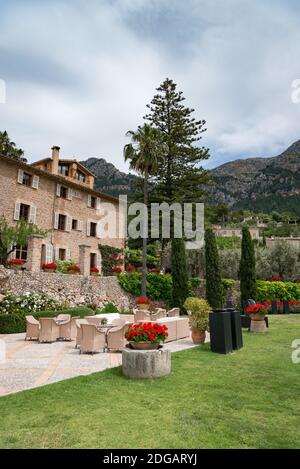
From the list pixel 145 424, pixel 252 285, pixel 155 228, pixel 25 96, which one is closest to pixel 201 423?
pixel 145 424

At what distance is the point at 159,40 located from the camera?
7504 millimetres

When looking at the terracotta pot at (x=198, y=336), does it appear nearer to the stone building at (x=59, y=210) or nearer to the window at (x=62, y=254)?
the stone building at (x=59, y=210)

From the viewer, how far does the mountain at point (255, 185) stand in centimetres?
9881

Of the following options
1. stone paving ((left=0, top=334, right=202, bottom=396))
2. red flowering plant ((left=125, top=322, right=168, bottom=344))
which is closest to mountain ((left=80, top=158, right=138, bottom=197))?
stone paving ((left=0, top=334, right=202, bottom=396))

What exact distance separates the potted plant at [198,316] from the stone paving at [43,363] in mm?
418

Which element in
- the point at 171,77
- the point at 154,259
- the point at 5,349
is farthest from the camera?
the point at 154,259

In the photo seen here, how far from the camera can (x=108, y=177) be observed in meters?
99.5

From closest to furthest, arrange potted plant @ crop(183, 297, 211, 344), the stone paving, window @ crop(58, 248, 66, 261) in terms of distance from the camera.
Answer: the stone paving < potted plant @ crop(183, 297, 211, 344) < window @ crop(58, 248, 66, 261)

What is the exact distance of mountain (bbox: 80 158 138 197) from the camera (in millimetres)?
90238

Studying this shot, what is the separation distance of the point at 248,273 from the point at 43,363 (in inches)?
629

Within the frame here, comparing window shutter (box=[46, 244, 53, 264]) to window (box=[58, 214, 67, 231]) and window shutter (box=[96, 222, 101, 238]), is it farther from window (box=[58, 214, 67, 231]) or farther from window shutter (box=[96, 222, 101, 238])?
window shutter (box=[96, 222, 101, 238])

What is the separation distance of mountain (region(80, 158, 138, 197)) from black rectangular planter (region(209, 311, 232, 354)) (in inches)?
3132
